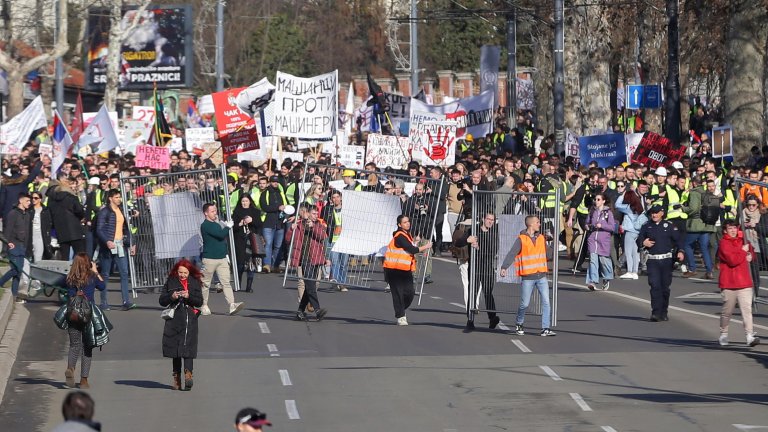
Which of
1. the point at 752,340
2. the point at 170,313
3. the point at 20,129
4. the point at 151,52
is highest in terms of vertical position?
the point at 151,52

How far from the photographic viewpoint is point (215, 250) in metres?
20.7

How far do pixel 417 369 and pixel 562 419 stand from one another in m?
3.12

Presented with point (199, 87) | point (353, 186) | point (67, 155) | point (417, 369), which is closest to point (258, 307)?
point (353, 186)

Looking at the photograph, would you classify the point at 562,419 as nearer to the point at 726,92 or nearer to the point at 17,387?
the point at 17,387

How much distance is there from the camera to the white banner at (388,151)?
35.3 metres

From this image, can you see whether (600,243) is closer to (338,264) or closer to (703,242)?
(703,242)

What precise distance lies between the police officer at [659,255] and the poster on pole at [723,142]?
1144cm

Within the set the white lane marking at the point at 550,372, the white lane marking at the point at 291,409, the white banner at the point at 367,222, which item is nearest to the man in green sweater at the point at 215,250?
the white banner at the point at 367,222

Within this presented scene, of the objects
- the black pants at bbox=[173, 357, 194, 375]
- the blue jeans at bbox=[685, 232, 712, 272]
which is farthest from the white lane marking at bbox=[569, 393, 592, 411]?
the blue jeans at bbox=[685, 232, 712, 272]

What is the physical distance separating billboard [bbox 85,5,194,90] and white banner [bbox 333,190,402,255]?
A: 47.0 metres

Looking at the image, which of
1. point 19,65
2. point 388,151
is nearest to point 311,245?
point 388,151

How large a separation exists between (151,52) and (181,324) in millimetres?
54358

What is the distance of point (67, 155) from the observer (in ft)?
111

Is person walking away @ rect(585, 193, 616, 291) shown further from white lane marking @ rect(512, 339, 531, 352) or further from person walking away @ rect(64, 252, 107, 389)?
person walking away @ rect(64, 252, 107, 389)
